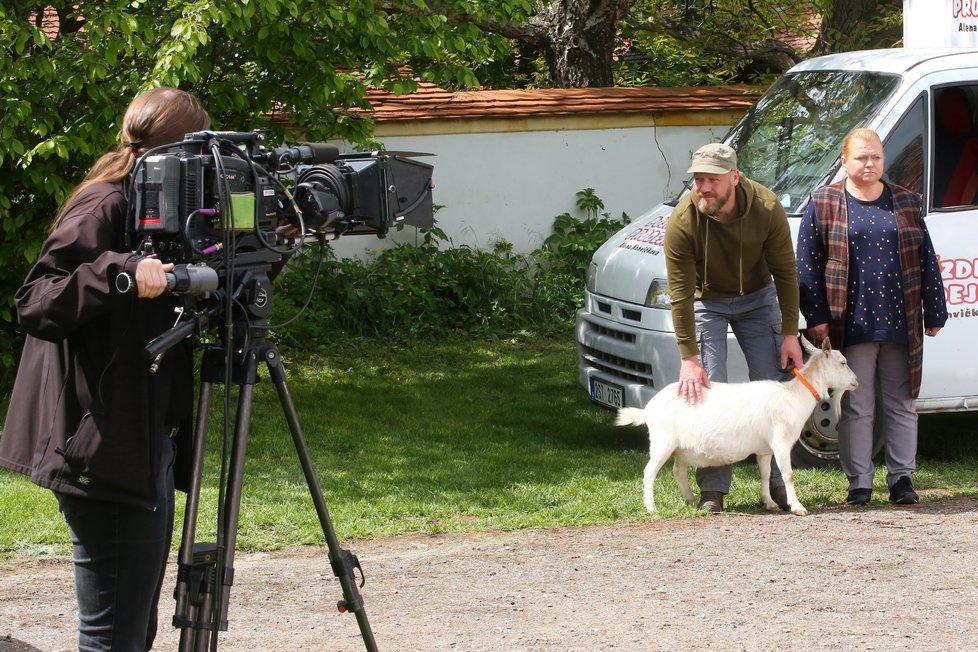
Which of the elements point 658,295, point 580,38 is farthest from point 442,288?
point 658,295

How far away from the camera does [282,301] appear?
39.8 feet

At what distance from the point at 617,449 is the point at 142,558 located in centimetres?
551

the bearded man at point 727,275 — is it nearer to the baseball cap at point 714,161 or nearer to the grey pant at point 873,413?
the baseball cap at point 714,161

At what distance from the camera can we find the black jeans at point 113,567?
3381 millimetres

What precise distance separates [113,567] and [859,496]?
459cm

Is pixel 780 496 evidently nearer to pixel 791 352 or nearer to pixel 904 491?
pixel 904 491

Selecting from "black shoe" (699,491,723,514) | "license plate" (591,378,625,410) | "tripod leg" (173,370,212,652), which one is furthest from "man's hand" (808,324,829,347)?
"tripod leg" (173,370,212,652)

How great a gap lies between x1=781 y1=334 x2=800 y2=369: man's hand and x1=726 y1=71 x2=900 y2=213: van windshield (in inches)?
43.9

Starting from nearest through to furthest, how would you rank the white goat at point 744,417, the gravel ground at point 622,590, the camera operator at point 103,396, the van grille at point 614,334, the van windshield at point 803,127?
the camera operator at point 103,396 → the gravel ground at point 622,590 → the white goat at point 744,417 → the van windshield at point 803,127 → the van grille at point 614,334

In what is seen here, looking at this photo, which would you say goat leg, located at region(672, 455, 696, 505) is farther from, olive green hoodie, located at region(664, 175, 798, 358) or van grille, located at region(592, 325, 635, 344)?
van grille, located at region(592, 325, 635, 344)

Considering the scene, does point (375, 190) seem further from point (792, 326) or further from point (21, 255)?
point (21, 255)

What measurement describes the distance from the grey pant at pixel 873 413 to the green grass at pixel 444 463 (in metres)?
0.25

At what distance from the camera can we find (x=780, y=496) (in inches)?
273

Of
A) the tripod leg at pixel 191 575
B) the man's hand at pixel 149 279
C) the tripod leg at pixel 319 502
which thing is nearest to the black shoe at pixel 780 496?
the tripod leg at pixel 319 502
